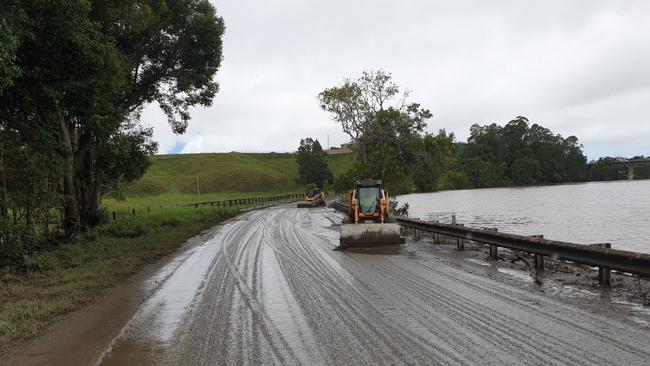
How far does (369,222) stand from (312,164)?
109 m

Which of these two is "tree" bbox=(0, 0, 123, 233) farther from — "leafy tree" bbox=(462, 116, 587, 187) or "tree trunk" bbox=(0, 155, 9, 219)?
"leafy tree" bbox=(462, 116, 587, 187)

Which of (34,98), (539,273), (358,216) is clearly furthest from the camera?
(358,216)

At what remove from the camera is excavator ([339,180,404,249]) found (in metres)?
16.8

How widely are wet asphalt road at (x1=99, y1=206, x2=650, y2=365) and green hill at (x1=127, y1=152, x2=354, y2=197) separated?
8765 cm

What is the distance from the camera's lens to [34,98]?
12.6 metres

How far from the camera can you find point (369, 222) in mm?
18344

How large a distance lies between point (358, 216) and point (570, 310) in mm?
11096

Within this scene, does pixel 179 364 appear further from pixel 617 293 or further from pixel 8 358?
pixel 617 293

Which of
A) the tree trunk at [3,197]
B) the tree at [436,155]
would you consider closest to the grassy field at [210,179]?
the tree at [436,155]

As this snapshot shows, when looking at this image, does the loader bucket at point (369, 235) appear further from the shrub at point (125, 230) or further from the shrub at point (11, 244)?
the shrub at point (125, 230)

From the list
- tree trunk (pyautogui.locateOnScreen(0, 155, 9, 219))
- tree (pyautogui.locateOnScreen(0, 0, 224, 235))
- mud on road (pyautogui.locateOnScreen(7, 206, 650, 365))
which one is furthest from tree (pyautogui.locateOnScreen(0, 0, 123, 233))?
mud on road (pyautogui.locateOnScreen(7, 206, 650, 365))

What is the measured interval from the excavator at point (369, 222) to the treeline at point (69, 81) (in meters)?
8.40

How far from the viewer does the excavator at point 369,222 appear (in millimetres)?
16844

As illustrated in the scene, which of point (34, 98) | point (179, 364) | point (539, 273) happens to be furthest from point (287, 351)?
point (34, 98)
